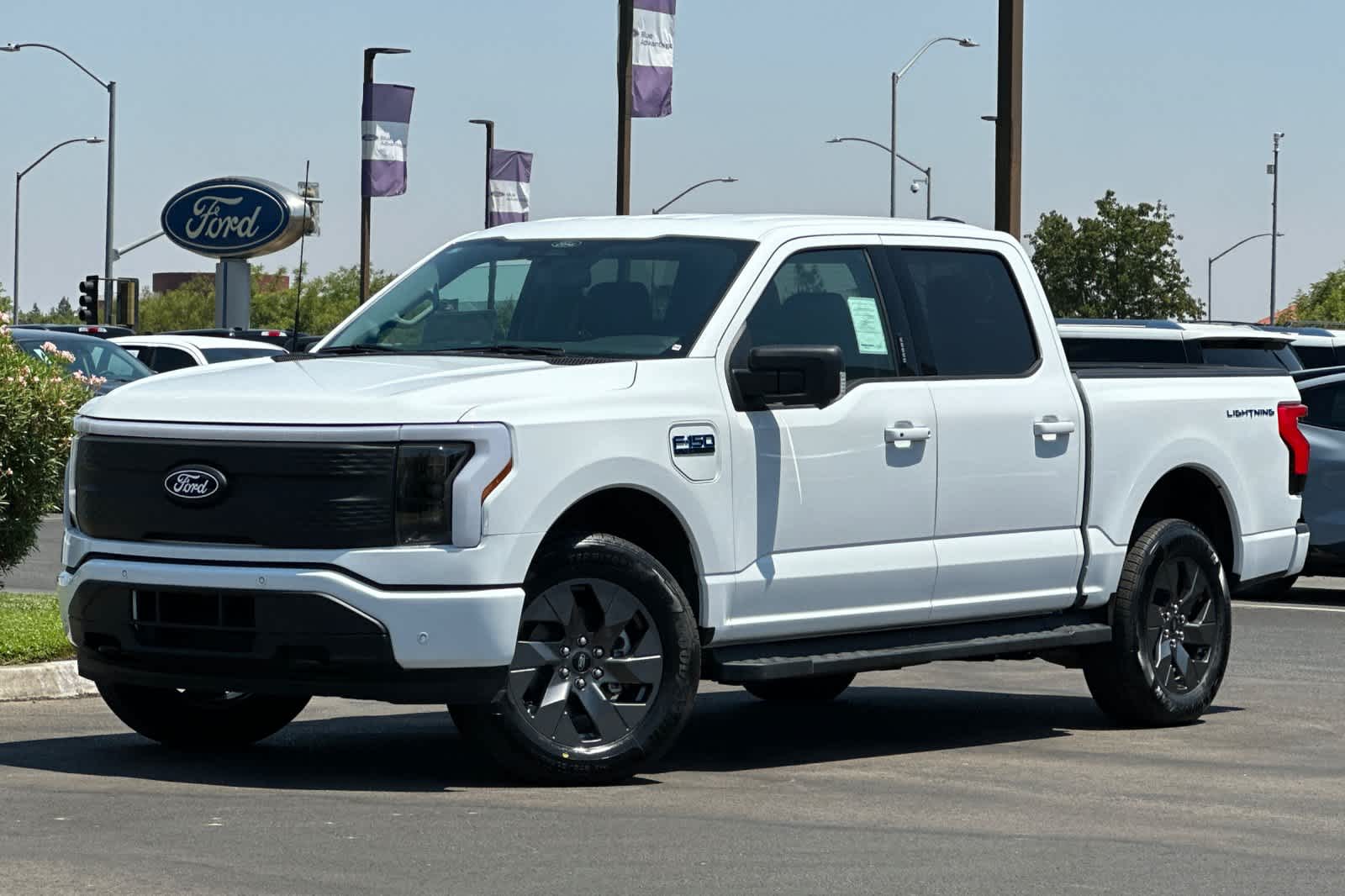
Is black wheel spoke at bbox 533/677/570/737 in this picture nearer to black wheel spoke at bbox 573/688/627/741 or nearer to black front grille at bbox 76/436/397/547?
black wheel spoke at bbox 573/688/627/741

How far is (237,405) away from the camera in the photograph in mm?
8102

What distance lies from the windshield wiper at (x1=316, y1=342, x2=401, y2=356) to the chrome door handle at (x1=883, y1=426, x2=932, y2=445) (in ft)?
6.10

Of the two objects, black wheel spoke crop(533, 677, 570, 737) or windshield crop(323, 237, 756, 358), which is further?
windshield crop(323, 237, 756, 358)

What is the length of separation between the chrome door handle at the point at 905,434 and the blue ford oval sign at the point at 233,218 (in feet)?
173

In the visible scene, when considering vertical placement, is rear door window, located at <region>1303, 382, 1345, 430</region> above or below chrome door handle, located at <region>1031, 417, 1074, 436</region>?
above

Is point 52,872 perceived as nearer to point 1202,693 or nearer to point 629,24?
point 1202,693

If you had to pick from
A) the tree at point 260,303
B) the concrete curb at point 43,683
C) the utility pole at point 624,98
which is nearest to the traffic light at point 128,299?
the utility pole at point 624,98

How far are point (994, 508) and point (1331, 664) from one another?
4.09 m

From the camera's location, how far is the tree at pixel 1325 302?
11850 cm

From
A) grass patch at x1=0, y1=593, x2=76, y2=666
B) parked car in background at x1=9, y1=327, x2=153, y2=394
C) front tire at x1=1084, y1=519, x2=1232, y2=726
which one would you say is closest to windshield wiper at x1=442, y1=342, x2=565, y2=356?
grass patch at x1=0, y1=593, x2=76, y2=666

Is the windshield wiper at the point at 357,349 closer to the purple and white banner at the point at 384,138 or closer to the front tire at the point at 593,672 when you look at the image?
the front tire at the point at 593,672

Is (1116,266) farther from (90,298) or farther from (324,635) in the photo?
(324,635)

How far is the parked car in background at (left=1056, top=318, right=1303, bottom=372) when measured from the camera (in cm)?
2052

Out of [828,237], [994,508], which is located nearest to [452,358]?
[828,237]
